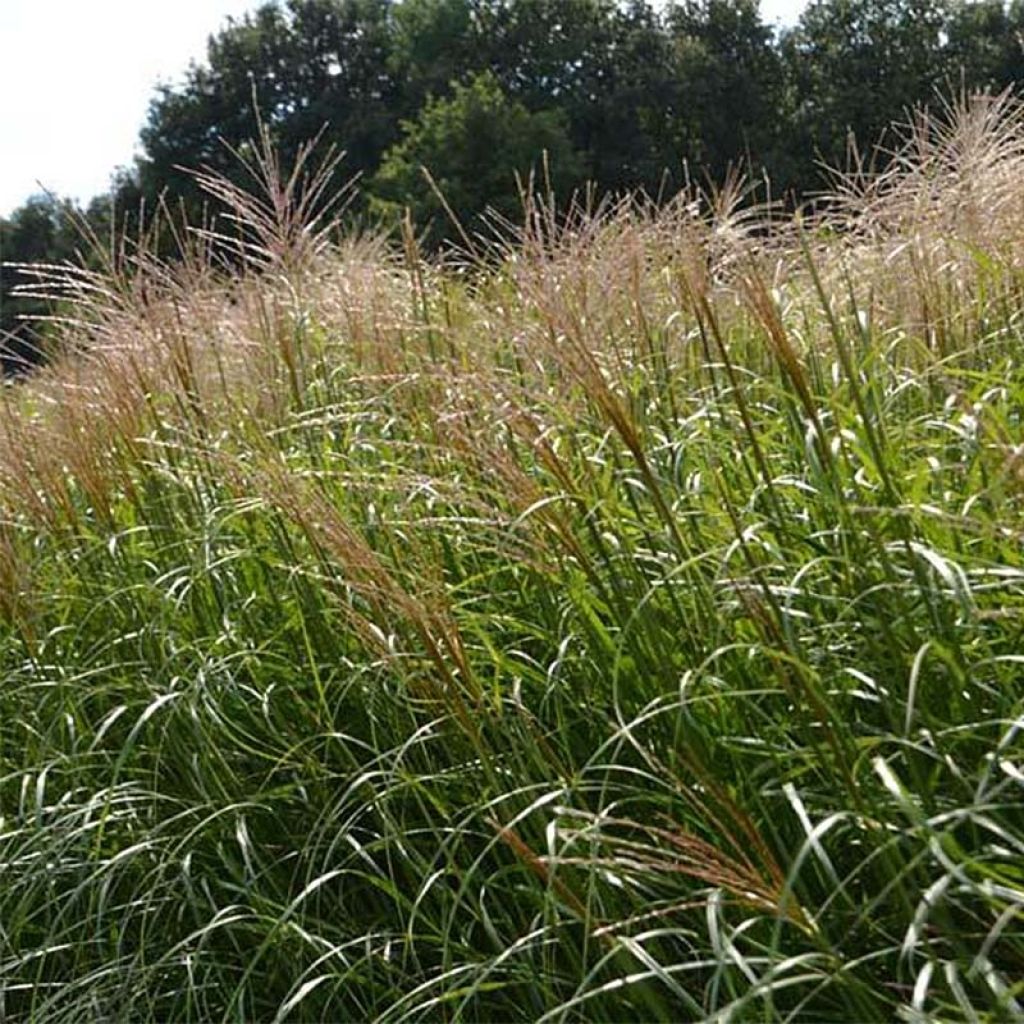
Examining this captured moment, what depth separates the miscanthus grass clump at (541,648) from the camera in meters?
2.13

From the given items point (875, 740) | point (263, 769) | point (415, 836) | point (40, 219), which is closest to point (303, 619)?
point (263, 769)

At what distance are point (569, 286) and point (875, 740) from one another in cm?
170

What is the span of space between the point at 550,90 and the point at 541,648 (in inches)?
1363

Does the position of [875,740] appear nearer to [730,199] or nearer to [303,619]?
[303,619]

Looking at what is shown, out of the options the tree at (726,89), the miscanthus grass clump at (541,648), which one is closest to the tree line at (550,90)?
the tree at (726,89)

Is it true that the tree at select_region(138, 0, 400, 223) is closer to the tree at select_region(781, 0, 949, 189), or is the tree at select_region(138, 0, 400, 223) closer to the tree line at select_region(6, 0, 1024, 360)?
the tree line at select_region(6, 0, 1024, 360)

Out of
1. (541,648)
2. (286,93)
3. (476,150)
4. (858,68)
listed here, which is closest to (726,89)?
(858,68)

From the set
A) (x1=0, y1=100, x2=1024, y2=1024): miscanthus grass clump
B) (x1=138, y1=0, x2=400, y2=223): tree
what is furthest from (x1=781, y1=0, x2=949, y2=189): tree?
(x1=0, y1=100, x2=1024, y2=1024): miscanthus grass clump

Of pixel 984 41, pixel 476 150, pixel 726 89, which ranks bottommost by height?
pixel 984 41

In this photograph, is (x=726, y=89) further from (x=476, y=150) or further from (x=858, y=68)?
(x=476, y=150)

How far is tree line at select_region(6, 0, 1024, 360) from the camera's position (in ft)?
96.6

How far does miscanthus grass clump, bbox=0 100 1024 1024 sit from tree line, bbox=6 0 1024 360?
66.2ft

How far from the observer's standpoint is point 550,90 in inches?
1433

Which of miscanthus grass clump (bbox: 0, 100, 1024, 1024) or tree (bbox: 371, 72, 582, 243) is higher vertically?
miscanthus grass clump (bbox: 0, 100, 1024, 1024)
